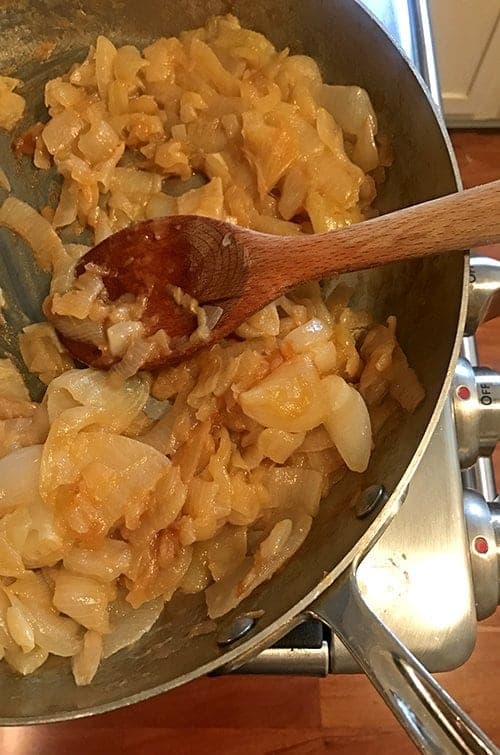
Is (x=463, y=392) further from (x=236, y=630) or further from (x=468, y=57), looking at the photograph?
(x=468, y=57)

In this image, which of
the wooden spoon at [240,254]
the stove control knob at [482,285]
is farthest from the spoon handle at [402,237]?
the stove control knob at [482,285]

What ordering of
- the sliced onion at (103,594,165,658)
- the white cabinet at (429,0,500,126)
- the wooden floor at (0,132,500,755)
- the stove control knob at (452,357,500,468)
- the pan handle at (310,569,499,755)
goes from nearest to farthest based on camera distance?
the pan handle at (310,569,499,755) → the sliced onion at (103,594,165,658) → the stove control knob at (452,357,500,468) → the wooden floor at (0,132,500,755) → the white cabinet at (429,0,500,126)

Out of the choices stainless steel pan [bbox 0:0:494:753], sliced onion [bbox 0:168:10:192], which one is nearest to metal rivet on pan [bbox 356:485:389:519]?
stainless steel pan [bbox 0:0:494:753]

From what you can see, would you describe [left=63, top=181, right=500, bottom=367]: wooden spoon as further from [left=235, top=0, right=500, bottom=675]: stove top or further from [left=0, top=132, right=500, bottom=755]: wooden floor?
[left=0, top=132, right=500, bottom=755]: wooden floor

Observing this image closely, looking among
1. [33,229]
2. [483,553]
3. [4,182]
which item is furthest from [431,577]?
[4,182]

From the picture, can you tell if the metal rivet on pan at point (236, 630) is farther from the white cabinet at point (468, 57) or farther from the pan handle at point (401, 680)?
the white cabinet at point (468, 57)

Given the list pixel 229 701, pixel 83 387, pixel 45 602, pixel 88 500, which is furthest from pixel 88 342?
pixel 229 701
